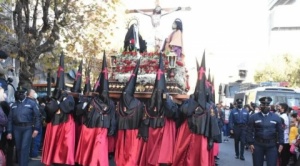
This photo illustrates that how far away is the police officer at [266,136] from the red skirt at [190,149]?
1.04 m

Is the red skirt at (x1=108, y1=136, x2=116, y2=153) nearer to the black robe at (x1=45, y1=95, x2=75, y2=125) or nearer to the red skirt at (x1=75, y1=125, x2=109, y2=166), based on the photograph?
the red skirt at (x1=75, y1=125, x2=109, y2=166)

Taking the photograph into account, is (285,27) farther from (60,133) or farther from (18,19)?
(60,133)

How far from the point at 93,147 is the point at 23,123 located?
1892 mm

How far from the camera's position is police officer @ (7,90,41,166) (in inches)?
393

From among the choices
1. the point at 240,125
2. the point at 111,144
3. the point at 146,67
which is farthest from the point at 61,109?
the point at 240,125

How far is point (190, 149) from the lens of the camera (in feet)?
30.4

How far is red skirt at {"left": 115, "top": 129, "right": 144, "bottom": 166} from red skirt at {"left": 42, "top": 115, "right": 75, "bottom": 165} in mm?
1101

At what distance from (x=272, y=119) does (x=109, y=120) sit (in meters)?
3.66

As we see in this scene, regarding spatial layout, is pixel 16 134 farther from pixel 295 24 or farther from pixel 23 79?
pixel 295 24

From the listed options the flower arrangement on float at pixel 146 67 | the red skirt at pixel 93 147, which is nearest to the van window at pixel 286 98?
the flower arrangement on float at pixel 146 67

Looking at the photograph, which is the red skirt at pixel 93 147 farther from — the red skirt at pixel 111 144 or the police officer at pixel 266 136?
the police officer at pixel 266 136

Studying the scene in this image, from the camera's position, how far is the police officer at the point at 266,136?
9.28m

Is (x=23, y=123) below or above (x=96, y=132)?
above

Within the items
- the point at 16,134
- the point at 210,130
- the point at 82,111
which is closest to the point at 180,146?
the point at 210,130
